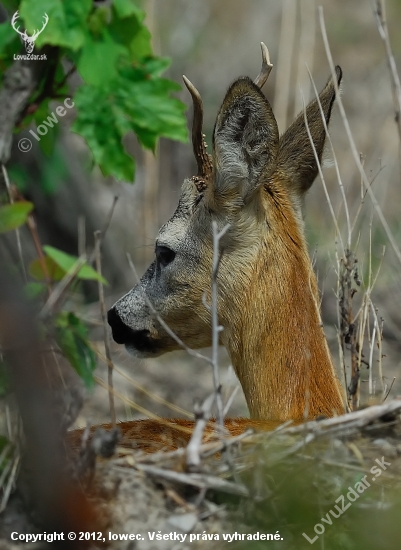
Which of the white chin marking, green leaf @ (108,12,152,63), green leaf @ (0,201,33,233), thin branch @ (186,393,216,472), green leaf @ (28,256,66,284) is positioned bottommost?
the white chin marking

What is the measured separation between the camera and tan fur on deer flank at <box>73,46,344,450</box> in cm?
442

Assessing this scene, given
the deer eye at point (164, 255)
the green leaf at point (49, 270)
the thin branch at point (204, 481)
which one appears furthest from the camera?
the deer eye at point (164, 255)

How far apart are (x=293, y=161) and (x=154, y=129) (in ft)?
3.99

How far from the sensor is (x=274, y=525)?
3.03m

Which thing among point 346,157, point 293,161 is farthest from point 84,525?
point 346,157

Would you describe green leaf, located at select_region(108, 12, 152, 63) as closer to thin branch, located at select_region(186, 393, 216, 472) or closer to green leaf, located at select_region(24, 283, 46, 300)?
green leaf, located at select_region(24, 283, 46, 300)

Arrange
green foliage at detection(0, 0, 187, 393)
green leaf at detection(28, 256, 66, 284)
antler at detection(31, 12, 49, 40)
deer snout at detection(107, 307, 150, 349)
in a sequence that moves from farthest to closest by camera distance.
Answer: deer snout at detection(107, 307, 150, 349) → green foliage at detection(0, 0, 187, 393) → antler at detection(31, 12, 49, 40) → green leaf at detection(28, 256, 66, 284)

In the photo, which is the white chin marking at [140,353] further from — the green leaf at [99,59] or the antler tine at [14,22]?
the antler tine at [14,22]

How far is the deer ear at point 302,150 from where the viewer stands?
16.7 feet

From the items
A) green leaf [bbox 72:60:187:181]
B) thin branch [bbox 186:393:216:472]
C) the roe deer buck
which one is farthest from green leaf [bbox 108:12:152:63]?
thin branch [bbox 186:393:216:472]

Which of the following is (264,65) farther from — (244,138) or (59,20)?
(59,20)

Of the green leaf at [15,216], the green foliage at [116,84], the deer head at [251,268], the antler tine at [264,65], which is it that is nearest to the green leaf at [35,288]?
the green leaf at [15,216]

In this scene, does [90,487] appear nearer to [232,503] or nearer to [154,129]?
[232,503]

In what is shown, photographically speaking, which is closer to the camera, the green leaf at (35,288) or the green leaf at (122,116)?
the green leaf at (35,288)
